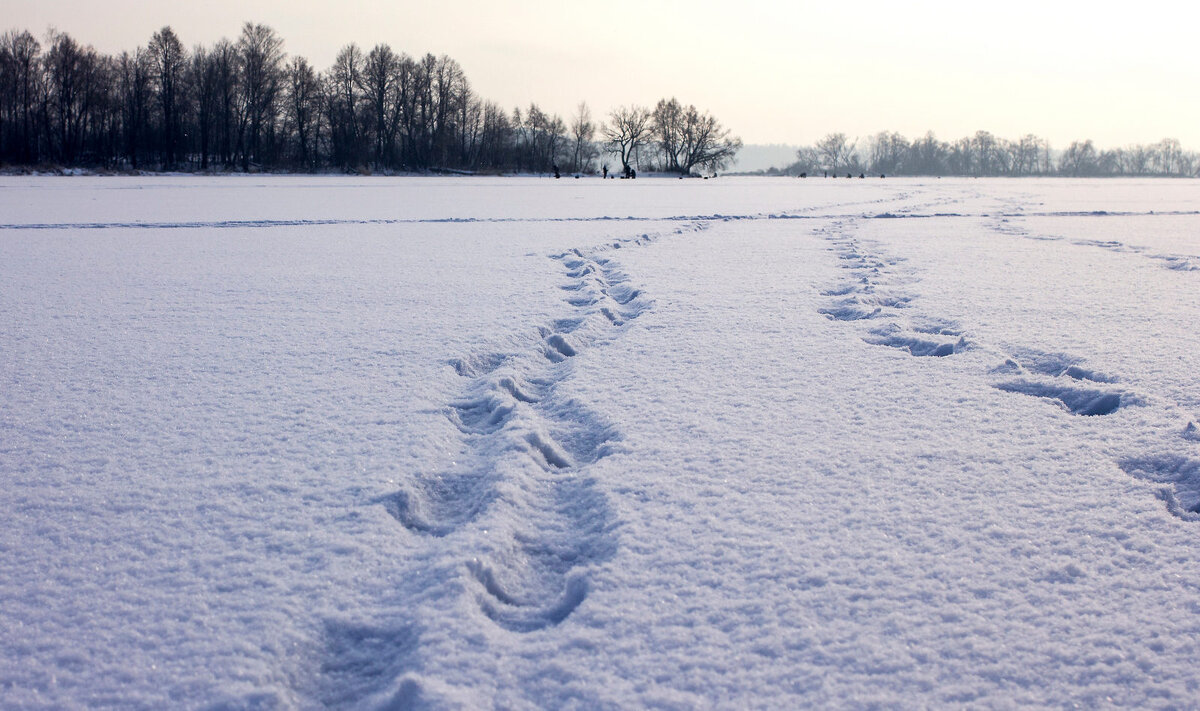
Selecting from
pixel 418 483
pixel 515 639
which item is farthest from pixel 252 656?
pixel 418 483

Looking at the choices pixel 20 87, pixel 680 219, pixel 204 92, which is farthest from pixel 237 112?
pixel 680 219

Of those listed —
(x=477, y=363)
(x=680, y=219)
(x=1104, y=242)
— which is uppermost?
(x=680, y=219)

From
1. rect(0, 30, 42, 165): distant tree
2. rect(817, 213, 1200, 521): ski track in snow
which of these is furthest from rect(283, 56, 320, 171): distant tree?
rect(817, 213, 1200, 521): ski track in snow

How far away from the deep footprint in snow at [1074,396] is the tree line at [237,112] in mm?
45135

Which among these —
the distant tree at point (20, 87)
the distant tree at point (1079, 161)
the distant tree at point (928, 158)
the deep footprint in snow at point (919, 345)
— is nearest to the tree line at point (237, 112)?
the distant tree at point (20, 87)

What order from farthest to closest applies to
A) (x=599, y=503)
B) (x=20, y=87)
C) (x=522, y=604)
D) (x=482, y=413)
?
(x=20, y=87) → (x=482, y=413) → (x=599, y=503) → (x=522, y=604)

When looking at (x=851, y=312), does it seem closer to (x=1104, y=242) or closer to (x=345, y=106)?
(x=1104, y=242)

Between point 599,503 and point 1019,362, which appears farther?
point 1019,362

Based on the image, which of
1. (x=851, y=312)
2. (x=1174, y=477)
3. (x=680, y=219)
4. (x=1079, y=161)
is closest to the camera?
(x=1174, y=477)

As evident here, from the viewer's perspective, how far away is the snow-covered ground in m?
1.09

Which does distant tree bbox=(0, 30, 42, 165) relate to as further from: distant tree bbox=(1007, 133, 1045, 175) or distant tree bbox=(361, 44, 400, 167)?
distant tree bbox=(1007, 133, 1045, 175)

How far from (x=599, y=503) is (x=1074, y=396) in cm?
156

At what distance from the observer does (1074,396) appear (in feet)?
7.48

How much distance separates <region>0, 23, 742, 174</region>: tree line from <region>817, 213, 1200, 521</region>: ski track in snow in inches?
1719
